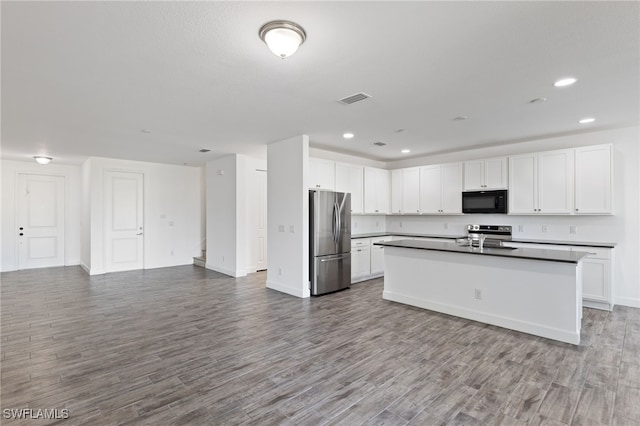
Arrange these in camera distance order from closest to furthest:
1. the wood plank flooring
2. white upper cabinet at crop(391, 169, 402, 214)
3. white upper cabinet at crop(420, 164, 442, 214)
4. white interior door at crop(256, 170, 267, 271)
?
the wood plank flooring
white upper cabinet at crop(420, 164, 442, 214)
white upper cabinet at crop(391, 169, 402, 214)
white interior door at crop(256, 170, 267, 271)

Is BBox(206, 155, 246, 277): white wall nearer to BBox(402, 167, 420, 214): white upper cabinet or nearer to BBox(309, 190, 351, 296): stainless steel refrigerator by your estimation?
BBox(309, 190, 351, 296): stainless steel refrigerator

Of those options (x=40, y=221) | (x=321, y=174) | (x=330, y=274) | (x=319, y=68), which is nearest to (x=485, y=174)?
(x=321, y=174)

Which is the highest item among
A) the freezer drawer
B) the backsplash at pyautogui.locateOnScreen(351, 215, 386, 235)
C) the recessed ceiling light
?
the recessed ceiling light

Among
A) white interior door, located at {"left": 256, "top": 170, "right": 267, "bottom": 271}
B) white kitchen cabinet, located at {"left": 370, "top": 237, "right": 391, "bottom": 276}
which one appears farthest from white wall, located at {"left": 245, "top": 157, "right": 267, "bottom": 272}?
white kitchen cabinet, located at {"left": 370, "top": 237, "right": 391, "bottom": 276}

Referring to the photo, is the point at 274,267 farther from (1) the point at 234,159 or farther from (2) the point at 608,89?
(2) the point at 608,89

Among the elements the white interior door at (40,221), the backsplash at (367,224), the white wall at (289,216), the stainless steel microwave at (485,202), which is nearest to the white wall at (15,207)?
the white interior door at (40,221)

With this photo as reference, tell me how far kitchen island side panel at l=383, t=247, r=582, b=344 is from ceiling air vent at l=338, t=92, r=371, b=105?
7.82 ft

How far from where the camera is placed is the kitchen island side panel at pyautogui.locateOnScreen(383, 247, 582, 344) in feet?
10.8

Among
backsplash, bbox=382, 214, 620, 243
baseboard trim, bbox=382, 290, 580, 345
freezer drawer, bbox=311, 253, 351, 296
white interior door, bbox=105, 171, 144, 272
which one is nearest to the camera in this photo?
baseboard trim, bbox=382, 290, 580, 345

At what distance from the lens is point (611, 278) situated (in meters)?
4.31

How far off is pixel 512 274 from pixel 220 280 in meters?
5.21

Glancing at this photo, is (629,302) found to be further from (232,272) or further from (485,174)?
(232,272)

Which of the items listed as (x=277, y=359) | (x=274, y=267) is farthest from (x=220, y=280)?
(x=277, y=359)

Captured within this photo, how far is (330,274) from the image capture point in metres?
5.33
